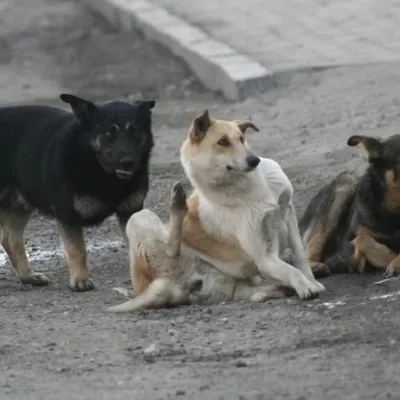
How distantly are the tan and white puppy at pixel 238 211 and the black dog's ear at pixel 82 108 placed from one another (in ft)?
3.38

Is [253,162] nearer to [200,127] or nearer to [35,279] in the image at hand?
[200,127]

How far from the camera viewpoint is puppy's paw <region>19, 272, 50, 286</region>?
10.4 meters

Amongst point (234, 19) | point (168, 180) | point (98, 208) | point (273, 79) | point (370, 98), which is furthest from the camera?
point (234, 19)

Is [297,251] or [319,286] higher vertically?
[297,251]

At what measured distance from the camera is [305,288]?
8.53 m

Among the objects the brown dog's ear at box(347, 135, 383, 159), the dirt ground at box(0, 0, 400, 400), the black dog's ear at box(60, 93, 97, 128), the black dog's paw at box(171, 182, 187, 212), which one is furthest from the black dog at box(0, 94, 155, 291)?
the brown dog's ear at box(347, 135, 383, 159)

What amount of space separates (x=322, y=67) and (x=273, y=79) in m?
0.57

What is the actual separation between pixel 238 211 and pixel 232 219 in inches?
2.5

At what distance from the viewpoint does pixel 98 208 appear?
997 cm

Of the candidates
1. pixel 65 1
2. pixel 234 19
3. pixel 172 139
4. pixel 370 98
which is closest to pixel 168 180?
pixel 172 139

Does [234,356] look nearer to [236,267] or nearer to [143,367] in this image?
[143,367]

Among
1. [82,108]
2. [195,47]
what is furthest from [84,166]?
[195,47]

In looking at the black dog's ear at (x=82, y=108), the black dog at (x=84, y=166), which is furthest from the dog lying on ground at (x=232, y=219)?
the black dog's ear at (x=82, y=108)

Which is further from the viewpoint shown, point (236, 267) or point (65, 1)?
point (65, 1)
